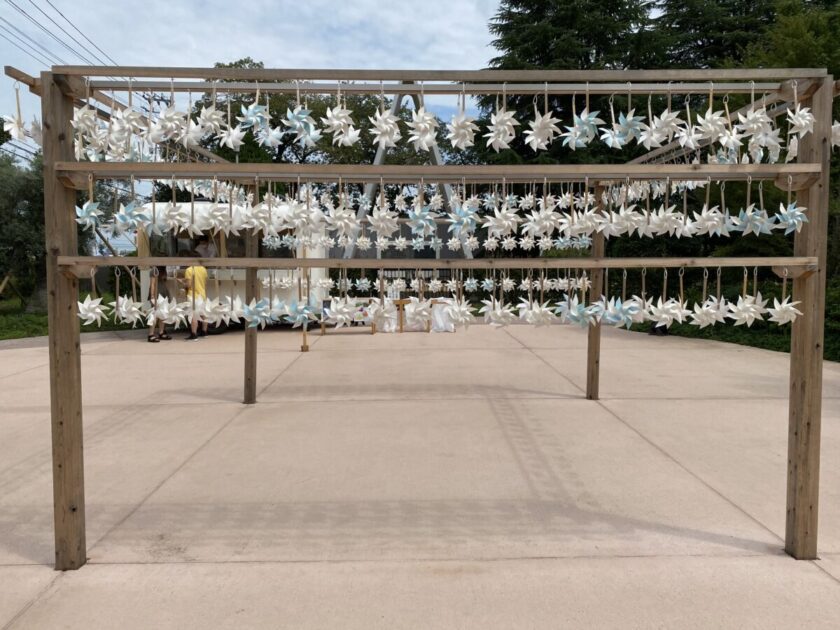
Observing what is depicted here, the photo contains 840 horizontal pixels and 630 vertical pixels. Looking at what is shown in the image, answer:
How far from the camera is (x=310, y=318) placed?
279cm

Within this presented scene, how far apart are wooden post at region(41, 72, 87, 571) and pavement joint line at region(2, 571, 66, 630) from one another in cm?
7

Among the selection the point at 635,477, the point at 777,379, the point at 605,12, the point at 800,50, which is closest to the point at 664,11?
the point at 605,12

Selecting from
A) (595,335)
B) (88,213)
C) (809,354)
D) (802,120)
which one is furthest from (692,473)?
(88,213)

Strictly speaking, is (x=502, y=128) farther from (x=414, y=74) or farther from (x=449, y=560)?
(x=449, y=560)

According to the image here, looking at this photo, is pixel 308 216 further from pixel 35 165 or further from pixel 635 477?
pixel 35 165

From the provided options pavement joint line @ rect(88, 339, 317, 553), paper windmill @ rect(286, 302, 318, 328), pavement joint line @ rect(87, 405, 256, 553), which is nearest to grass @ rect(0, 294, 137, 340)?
pavement joint line @ rect(88, 339, 317, 553)

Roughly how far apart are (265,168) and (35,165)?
69.0 feet

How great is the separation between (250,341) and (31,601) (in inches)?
136

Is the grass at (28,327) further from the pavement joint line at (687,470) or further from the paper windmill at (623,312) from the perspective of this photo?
the paper windmill at (623,312)

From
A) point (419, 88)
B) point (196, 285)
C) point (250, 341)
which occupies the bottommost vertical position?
point (250, 341)

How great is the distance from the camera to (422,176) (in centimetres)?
279

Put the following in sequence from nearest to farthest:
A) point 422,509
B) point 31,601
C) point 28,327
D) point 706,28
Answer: point 31,601 → point 422,509 → point 28,327 → point 706,28

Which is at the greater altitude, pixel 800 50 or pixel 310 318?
pixel 800 50

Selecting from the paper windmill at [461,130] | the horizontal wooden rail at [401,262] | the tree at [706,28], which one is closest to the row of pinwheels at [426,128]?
the paper windmill at [461,130]
